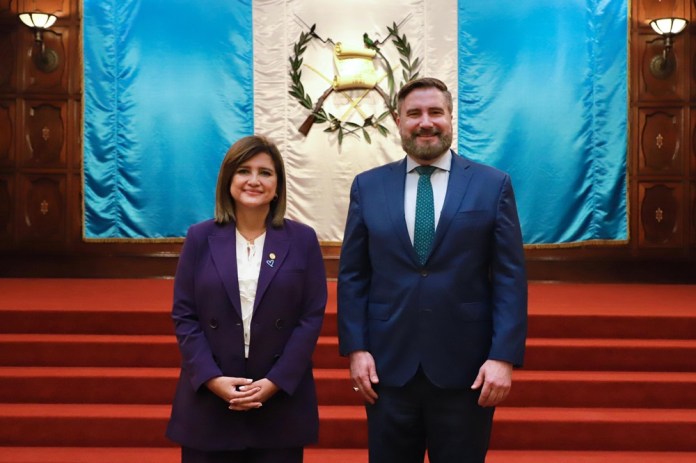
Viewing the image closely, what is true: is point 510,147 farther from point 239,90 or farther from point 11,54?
point 11,54

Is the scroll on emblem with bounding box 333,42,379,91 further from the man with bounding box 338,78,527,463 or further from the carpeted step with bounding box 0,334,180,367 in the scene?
the man with bounding box 338,78,527,463

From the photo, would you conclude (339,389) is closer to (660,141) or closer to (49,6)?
(660,141)

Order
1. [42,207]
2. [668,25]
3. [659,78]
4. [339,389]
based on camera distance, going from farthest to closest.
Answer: [42,207], [659,78], [668,25], [339,389]

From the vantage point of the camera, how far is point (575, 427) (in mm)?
4086

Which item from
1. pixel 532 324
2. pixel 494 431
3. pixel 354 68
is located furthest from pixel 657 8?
pixel 494 431

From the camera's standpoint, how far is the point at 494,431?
4105 mm

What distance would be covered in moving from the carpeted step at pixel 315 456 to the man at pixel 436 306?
164 centimetres

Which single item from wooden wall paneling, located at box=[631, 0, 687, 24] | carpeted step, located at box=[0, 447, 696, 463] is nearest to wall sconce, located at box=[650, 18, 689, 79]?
wooden wall paneling, located at box=[631, 0, 687, 24]

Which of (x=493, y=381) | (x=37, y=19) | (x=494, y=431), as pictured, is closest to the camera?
(x=493, y=381)

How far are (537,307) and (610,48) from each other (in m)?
3.04

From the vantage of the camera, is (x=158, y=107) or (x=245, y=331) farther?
(x=158, y=107)

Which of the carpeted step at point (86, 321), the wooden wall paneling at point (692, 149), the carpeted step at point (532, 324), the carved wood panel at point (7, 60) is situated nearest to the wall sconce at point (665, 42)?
the wooden wall paneling at point (692, 149)

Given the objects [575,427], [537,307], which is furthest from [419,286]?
[537,307]

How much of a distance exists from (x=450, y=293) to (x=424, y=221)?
22 cm
